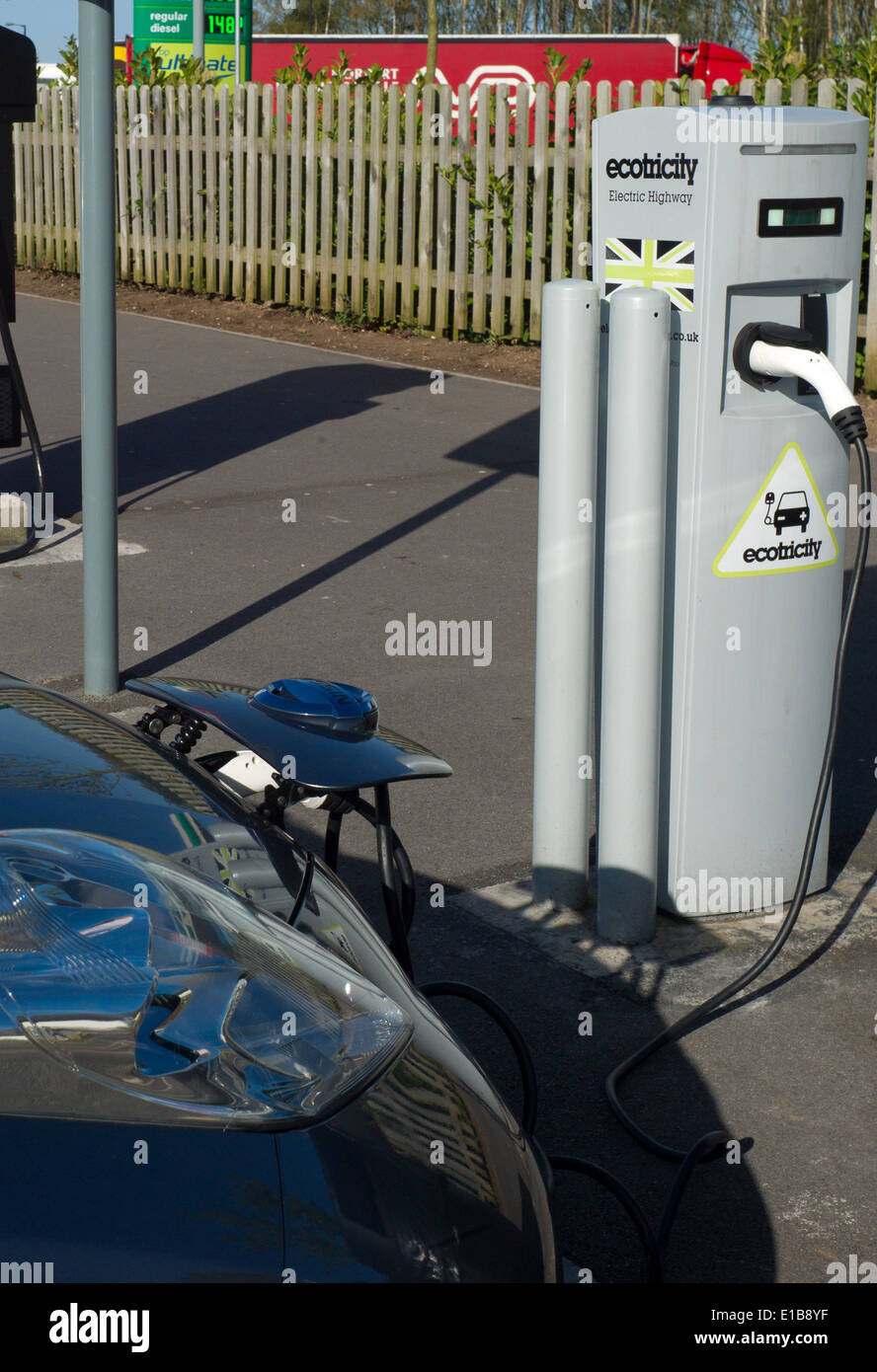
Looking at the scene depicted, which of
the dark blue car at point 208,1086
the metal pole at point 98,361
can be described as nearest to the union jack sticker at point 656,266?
the dark blue car at point 208,1086

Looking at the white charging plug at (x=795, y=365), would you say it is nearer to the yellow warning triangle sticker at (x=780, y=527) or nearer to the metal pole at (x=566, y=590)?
the yellow warning triangle sticker at (x=780, y=527)

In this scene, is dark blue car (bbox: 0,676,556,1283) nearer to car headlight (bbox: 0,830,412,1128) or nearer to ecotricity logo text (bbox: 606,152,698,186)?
car headlight (bbox: 0,830,412,1128)

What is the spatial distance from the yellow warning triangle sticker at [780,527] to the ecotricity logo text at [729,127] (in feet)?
2.24

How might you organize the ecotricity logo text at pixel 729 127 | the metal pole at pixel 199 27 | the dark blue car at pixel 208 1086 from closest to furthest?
the dark blue car at pixel 208 1086
the ecotricity logo text at pixel 729 127
the metal pole at pixel 199 27

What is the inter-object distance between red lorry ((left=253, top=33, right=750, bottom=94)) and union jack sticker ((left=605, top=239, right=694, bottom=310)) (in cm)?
2315

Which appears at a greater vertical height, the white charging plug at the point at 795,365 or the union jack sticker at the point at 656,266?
the union jack sticker at the point at 656,266

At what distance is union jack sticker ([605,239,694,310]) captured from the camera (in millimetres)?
3398

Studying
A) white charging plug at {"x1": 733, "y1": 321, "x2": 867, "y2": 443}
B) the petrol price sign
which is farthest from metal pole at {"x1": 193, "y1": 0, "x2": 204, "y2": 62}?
white charging plug at {"x1": 733, "y1": 321, "x2": 867, "y2": 443}

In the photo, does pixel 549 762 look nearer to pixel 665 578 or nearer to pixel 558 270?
pixel 665 578

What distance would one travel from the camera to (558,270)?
12.7 metres

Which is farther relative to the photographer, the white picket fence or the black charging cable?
the white picket fence

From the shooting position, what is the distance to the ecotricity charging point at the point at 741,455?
11.0 feet
